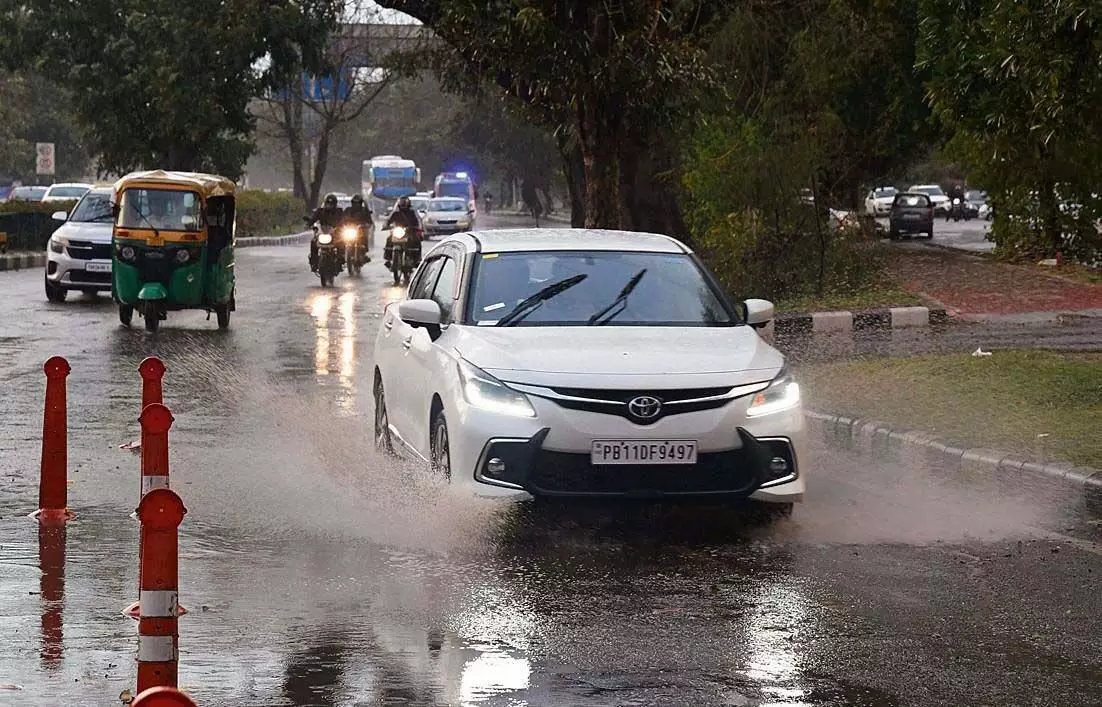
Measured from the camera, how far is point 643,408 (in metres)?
9.20

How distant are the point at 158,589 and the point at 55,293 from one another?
966 inches

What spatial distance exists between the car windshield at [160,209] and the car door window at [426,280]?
1237 cm

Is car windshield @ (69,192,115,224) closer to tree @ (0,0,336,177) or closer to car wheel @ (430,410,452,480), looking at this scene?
car wheel @ (430,410,452,480)

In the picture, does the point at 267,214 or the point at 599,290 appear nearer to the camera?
the point at 599,290

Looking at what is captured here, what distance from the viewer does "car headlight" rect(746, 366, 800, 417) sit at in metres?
9.51

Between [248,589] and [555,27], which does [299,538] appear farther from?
[555,27]

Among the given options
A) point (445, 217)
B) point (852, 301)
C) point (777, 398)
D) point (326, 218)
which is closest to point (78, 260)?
point (326, 218)

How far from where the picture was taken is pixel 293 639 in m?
7.07

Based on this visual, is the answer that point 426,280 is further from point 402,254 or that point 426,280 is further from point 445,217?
point 445,217

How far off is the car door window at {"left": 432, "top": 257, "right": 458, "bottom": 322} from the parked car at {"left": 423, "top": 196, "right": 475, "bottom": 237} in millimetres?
60904

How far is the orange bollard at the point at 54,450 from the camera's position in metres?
9.52

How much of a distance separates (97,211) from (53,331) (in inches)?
284

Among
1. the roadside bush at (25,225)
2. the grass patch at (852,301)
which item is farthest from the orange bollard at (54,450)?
the roadside bush at (25,225)

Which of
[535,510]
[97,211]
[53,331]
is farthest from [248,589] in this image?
[97,211]
